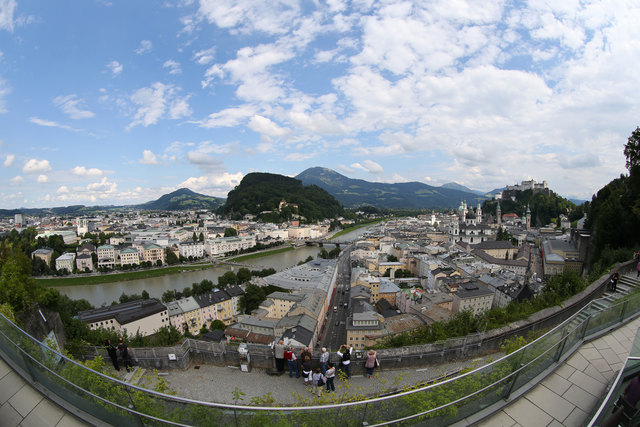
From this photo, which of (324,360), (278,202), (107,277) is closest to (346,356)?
(324,360)

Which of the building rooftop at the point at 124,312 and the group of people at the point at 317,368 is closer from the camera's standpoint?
the group of people at the point at 317,368

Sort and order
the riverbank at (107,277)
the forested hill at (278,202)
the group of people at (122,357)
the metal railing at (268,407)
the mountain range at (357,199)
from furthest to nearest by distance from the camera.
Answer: the mountain range at (357,199)
the forested hill at (278,202)
the riverbank at (107,277)
the group of people at (122,357)
the metal railing at (268,407)

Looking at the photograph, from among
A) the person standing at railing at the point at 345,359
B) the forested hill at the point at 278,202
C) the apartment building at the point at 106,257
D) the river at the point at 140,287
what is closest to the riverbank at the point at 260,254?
the river at the point at 140,287

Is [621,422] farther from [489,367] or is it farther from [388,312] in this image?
[388,312]

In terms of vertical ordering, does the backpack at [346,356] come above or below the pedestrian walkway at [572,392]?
below

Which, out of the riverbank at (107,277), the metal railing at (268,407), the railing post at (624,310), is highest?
the railing post at (624,310)

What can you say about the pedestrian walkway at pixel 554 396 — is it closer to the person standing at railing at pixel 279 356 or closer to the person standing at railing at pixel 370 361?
the person standing at railing at pixel 370 361
